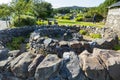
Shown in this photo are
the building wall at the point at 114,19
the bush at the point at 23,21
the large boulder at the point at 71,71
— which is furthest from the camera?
the bush at the point at 23,21

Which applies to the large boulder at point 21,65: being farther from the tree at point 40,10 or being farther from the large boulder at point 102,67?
the tree at point 40,10

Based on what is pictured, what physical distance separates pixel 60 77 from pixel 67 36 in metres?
19.5

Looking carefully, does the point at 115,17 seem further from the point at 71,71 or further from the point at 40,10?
the point at 71,71

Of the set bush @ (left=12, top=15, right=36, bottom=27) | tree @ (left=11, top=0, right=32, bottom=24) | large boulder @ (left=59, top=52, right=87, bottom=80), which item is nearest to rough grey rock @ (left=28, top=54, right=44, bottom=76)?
large boulder @ (left=59, top=52, right=87, bottom=80)

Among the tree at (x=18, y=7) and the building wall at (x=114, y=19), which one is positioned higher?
the tree at (x=18, y=7)

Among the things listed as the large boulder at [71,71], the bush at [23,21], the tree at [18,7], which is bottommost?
the bush at [23,21]

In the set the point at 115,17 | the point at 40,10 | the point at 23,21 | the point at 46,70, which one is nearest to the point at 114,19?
the point at 115,17

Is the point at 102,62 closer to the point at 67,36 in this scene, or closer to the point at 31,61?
the point at 31,61

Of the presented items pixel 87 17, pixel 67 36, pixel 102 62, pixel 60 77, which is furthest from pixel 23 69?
pixel 87 17

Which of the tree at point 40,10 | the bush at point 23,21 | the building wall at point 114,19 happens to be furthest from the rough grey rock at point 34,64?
the tree at point 40,10

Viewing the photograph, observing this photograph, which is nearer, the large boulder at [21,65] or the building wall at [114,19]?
the large boulder at [21,65]

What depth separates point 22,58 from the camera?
5336 millimetres

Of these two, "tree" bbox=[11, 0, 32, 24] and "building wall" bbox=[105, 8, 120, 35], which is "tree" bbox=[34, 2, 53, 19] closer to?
"tree" bbox=[11, 0, 32, 24]

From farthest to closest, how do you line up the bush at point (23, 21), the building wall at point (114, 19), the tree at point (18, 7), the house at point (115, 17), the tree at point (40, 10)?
the tree at point (40, 10) → the tree at point (18, 7) → the bush at point (23, 21) → the house at point (115, 17) → the building wall at point (114, 19)
